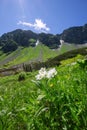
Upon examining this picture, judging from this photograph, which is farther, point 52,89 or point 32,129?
point 52,89

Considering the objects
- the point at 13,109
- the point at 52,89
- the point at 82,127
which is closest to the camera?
the point at 82,127

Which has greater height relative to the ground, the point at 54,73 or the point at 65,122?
the point at 54,73

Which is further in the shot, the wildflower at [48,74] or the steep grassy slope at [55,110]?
the wildflower at [48,74]

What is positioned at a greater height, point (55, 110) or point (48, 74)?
point (48, 74)

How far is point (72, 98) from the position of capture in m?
4.75

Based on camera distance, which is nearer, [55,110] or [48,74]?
[55,110]

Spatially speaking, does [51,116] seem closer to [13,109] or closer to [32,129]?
[32,129]

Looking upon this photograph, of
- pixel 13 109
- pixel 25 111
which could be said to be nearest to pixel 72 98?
pixel 25 111

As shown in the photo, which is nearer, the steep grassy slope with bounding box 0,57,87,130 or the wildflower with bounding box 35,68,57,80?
the steep grassy slope with bounding box 0,57,87,130

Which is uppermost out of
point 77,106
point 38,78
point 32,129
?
point 38,78

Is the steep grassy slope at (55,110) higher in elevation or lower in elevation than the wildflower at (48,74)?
lower

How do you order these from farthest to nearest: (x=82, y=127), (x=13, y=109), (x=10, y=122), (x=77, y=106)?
(x=13, y=109) < (x=10, y=122) < (x=77, y=106) < (x=82, y=127)

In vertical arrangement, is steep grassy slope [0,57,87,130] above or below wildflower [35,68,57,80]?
below

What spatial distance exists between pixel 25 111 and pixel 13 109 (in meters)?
1.09
